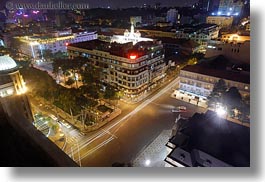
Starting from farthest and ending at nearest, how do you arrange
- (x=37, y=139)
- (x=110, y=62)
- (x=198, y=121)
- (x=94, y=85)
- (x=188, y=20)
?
1. (x=188, y=20)
2. (x=110, y=62)
3. (x=94, y=85)
4. (x=198, y=121)
5. (x=37, y=139)

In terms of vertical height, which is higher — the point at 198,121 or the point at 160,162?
the point at 198,121

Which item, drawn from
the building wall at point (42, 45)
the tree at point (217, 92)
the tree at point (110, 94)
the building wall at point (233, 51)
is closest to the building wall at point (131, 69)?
the tree at point (110, 94)

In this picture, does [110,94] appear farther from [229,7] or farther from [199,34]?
[229,7]

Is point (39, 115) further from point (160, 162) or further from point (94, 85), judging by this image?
point (160, 162)

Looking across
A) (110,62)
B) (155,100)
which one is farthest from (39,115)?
(155,100)

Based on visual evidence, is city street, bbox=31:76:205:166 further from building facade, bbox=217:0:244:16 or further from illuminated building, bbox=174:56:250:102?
building facade, bbox=217:0:244:16

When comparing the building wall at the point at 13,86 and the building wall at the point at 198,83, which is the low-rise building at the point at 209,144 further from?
the building wall at the point at 13,86

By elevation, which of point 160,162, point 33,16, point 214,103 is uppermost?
point 33,16
